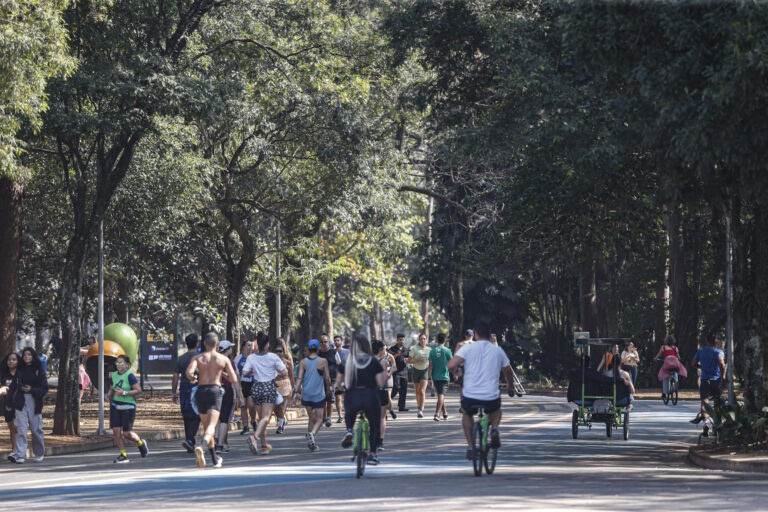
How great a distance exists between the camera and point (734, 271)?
18578 millimetres

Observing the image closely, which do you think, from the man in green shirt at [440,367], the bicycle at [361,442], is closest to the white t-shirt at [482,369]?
the bicycle at [361,442]

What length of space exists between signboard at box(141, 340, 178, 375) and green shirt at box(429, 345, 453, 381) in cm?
1470

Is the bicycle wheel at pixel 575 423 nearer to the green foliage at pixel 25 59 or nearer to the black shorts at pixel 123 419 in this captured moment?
the black shorts at pixel 123 419

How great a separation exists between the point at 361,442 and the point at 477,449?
1383 mm

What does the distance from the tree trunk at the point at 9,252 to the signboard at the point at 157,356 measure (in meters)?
13.8

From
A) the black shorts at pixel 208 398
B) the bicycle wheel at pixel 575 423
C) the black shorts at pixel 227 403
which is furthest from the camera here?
the bicycle wheel at pixel 575 423

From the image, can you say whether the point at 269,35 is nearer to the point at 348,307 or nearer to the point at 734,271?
the point at 734,271

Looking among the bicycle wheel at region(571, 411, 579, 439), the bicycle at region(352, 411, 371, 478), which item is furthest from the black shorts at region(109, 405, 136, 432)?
the bicycle wheel at region(571, 411, 579, 439)

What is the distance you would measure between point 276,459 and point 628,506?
292 inches

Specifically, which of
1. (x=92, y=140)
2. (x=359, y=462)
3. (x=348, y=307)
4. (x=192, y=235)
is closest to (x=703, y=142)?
(x=359, y=462)

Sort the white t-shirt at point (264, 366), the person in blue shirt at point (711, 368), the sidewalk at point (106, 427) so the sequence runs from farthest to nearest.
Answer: the person in blue shirt at point (711, 368) → the sidewalk at point (106, 427) → the white t-shirt at point (264, 366)

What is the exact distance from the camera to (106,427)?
27.5 meters

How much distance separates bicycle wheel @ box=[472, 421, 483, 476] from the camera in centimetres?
1459

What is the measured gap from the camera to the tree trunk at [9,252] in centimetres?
2561
